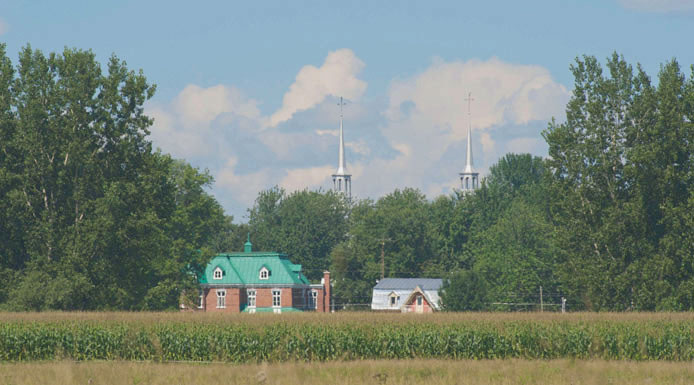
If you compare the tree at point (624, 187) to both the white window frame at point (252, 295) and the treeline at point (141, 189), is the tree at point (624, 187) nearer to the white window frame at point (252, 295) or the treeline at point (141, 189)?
the treeline at point (141, 189)

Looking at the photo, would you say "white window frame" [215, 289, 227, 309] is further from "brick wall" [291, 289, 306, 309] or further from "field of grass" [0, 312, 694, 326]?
"field of grass" [0, 312, 694, 326]

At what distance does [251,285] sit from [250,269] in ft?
6.84

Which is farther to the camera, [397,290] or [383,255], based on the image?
[383,255]

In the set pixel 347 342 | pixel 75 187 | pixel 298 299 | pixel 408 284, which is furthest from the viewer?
pixel 408 284

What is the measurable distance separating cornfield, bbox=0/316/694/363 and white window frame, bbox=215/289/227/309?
7036 centimetres

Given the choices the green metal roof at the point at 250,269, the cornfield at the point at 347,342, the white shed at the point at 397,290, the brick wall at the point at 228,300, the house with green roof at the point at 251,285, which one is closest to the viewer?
the cornfield at the point at 347,342

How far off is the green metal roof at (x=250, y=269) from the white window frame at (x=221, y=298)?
0.93 m

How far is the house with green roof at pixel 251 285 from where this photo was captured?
11275 cm

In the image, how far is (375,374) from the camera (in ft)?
99.2

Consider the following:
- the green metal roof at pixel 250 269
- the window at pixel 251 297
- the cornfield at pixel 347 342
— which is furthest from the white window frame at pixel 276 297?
the cornfield at pixel 347 342

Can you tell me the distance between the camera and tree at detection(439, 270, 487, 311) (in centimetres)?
10044

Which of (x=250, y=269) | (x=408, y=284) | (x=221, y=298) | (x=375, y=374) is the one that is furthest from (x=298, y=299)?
(x=375, y=374)

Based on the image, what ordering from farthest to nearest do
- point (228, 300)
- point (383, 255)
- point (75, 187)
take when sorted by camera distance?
point (383, 255), point (228, 300), point (75, 187)

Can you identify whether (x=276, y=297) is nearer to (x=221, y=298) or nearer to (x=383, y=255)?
(x=221, y=298)
